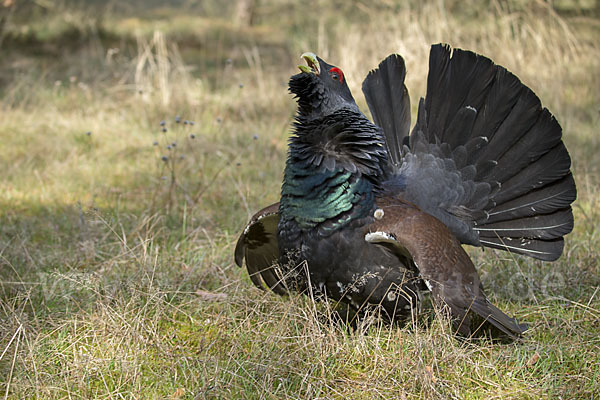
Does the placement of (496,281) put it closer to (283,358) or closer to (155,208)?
(283,358)

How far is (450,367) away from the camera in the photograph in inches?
117

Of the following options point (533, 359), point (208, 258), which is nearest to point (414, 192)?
point (533, 359)

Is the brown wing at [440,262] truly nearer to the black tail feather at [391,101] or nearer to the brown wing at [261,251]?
the brown wing at [261,251]

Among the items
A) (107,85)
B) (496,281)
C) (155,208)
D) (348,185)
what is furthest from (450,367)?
(107,85)

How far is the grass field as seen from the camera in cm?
295

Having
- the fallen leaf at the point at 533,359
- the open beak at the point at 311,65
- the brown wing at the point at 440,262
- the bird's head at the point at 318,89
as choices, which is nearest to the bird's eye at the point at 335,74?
the bird's head at the point at 318,89

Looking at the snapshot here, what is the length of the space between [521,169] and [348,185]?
4.17 ft

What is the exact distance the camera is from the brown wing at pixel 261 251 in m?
3.71

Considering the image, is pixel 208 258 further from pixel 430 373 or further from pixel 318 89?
pixel 430 373

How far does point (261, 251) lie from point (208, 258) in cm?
61

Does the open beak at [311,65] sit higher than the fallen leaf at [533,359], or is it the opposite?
the open beak at [311,65]

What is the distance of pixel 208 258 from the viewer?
171 inches

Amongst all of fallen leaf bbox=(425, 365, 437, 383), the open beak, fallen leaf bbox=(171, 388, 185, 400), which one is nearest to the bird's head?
the open beak

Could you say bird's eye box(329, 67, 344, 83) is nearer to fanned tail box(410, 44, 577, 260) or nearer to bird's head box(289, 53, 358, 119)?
bird's head box(289, 53, 358, 119)
